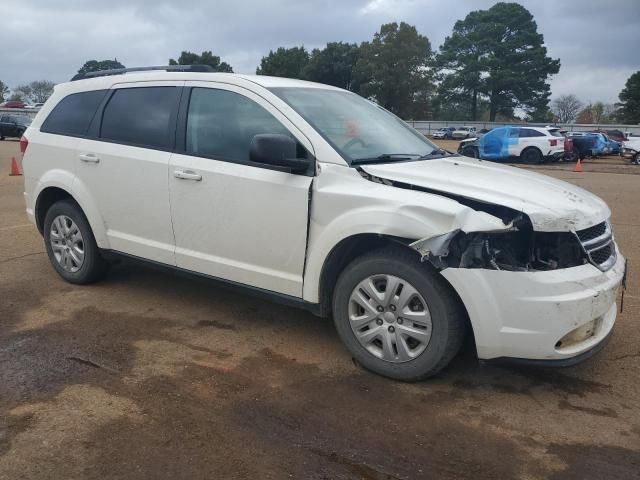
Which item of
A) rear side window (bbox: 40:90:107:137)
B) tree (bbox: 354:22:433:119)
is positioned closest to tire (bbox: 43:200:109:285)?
rear side window (bbox: 40:90:107:137)

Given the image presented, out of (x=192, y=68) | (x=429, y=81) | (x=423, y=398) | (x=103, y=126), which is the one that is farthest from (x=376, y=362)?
(x=429, y=81)

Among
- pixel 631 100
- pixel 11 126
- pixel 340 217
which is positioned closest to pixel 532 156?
pixel 340 217

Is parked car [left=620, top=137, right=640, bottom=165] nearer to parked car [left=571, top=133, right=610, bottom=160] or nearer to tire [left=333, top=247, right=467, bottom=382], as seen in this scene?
parked car [left=571, top=133, right=610, bottom=160]

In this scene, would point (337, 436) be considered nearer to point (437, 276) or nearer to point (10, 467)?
point (437, 276)

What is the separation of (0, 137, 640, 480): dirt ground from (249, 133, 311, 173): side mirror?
4.19ft

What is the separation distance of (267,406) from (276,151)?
1503 millimetres

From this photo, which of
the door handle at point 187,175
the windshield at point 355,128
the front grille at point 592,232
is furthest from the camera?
the door handle at point 187,175

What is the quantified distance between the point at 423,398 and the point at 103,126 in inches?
133

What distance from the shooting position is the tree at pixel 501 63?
7306cm

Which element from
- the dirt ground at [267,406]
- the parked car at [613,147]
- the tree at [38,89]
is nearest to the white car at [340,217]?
the dirt ground at [267,406]

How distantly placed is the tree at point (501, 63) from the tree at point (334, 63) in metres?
13.3

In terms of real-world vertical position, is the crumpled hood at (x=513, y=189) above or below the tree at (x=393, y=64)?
below

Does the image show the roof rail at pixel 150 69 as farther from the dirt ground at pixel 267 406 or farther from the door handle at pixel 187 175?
the dirt ground at pixel 267 406

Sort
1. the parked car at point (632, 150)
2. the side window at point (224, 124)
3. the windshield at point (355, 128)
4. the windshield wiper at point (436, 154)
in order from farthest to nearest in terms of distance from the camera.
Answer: the parked car at point (632, 150), the windshield wiper at point (436, 154), the side window at point (224, 124), the windshield at point (355, 128)
